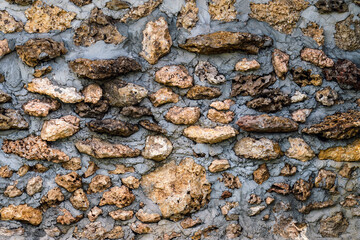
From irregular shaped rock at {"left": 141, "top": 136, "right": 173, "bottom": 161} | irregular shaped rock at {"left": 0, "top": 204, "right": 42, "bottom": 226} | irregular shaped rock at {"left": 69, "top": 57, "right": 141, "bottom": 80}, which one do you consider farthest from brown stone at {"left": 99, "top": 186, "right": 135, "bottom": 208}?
irregular shaped rock at {"left": 69, "top": 57, "right": 141, "bottom": 80}

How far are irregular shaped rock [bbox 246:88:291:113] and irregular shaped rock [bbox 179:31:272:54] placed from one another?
256mm

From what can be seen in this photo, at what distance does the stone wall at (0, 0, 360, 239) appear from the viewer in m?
2.15

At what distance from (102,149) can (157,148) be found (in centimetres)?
31

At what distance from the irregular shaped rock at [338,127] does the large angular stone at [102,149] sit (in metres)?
1.05

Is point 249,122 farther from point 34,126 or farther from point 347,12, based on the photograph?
point 34,126

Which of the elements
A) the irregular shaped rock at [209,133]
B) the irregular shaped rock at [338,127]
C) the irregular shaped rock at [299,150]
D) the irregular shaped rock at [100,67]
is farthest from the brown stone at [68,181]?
the irregular shaped rock at [338,127]

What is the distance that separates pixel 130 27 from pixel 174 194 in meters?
1.01

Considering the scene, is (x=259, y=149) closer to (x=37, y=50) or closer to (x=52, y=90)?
(x=52, y=90)

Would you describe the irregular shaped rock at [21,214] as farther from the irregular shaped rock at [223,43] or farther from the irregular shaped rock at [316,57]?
the irregular shaped rock at [316,57]

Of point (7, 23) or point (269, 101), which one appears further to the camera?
point (269, 101)

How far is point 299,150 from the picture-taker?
2281 millimetres

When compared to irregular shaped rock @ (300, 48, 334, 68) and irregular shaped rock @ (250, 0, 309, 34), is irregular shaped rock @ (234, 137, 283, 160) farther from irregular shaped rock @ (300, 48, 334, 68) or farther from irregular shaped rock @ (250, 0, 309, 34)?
irregular shaped rock @ (250, 0, 309, 34)

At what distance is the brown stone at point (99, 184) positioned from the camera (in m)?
2.20

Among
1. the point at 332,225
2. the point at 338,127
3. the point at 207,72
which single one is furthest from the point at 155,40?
the point at 332,225
